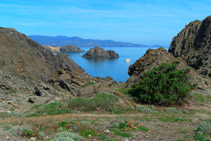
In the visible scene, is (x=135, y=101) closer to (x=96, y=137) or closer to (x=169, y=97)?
(x=169, y=97)

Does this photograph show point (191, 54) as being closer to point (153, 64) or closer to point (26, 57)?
point (153, 64)

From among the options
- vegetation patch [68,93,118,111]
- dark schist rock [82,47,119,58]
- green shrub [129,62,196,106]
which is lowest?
vegetation patch [68,93,118,111]

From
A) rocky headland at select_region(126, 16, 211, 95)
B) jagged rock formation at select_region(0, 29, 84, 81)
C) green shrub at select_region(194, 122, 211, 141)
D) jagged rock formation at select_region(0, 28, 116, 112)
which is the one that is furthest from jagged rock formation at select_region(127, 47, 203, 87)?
green shrub at select_region(194, 122, 211, 141)

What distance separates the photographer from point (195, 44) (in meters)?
64.3

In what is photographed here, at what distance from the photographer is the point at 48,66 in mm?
44406

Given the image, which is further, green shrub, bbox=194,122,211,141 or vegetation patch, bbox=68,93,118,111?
vegetation patch, bbox=68,93,118,111

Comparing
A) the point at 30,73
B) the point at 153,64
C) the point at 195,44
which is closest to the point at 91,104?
the point at 153,64

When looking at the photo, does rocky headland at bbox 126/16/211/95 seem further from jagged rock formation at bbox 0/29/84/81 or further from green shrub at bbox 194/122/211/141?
green shrub at bbox 194/122/211/141

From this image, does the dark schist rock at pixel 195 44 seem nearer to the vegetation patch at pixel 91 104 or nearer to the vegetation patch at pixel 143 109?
the vegetation patch at pixel 143 109

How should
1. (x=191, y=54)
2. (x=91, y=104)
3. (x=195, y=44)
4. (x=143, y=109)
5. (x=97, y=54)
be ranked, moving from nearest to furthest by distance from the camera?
(x=91, y=104) < (x=143, y=109) < (x=191, y=54) < (x=195, y=44) < (x=97, y=54)

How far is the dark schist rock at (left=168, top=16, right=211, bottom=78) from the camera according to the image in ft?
179

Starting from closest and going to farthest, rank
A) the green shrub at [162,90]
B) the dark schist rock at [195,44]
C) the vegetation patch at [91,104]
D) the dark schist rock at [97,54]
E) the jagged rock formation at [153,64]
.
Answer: the vegetation patch at [91,104]
the green shrub at [162,90]
the jagged rock formation at [153,64]
the dark schist rock at [195,44]
the dark schist rock at [97,54]

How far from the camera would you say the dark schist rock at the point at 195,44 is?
5453 centimetres

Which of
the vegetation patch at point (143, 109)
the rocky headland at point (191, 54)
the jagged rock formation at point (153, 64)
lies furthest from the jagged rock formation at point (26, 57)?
the vegetation patch at point (143, 109)
